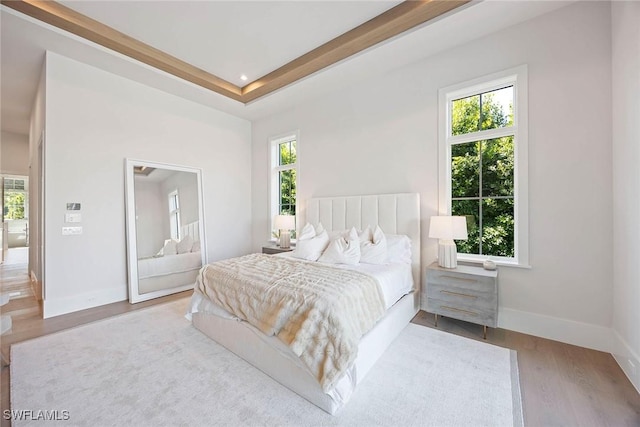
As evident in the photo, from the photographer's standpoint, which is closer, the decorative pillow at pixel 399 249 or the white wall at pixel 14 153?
the decorative pillow at pixel 399 249

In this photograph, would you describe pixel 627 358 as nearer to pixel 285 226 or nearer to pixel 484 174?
pixel 484 174

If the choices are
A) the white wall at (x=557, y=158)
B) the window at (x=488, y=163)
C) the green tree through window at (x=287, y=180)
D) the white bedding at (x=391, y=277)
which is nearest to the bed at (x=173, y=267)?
the green tree through window at (x=287, y=180)

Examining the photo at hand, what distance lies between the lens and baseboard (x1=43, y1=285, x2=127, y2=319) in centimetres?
311

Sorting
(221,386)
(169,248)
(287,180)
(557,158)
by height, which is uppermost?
(287,180)

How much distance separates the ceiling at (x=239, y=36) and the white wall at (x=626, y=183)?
0.77 metres

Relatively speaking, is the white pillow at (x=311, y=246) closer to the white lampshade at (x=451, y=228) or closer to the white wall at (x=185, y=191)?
the white lampshade at (x=451, y=228)

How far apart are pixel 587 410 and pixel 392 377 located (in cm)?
122

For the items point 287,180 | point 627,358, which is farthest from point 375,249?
point 287,180

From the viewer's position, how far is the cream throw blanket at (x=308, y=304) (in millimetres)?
1620

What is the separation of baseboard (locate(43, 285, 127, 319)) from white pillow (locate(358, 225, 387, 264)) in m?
3.61

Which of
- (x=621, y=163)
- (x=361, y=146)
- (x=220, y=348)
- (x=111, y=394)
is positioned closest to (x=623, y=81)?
(x=621, y=163)

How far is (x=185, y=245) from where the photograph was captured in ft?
14.3

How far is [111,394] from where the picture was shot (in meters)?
1.78

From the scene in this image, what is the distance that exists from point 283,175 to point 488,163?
3556 millimetres
